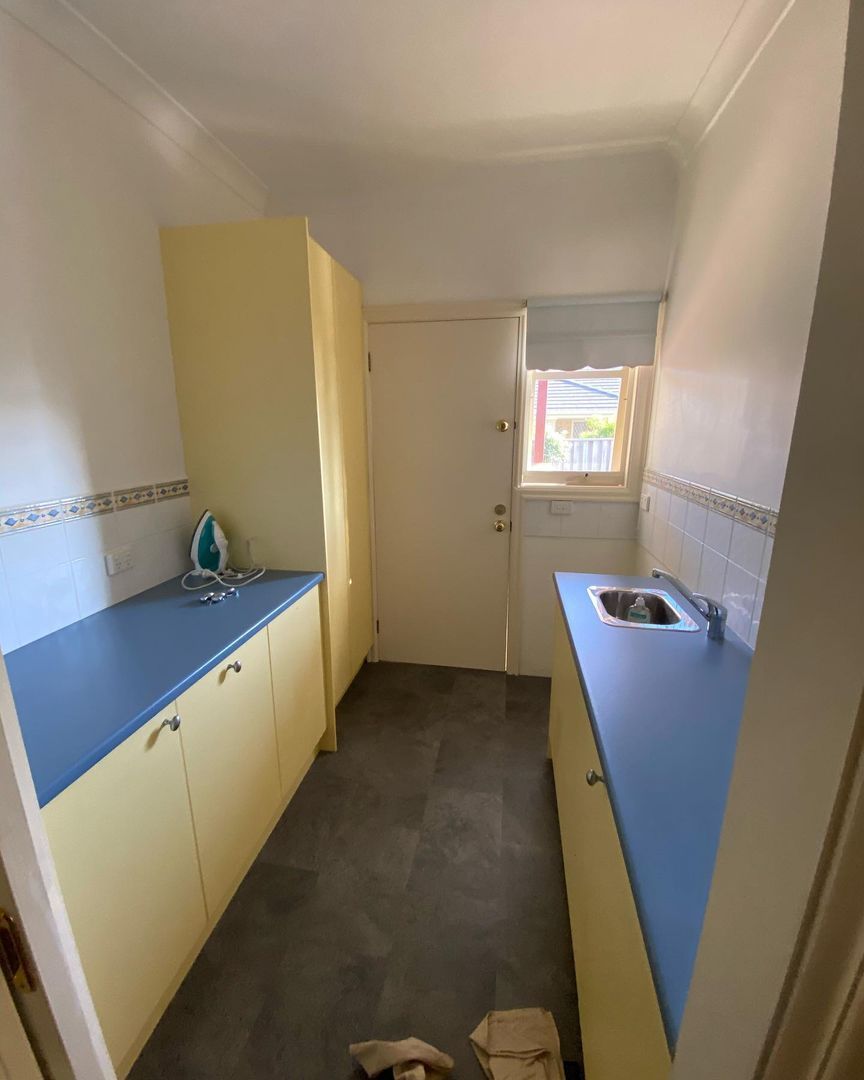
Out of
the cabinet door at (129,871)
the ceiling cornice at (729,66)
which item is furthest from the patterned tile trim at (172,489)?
the ceiling cornice at (729,66)

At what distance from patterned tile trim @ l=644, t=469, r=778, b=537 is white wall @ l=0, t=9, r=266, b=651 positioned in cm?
188

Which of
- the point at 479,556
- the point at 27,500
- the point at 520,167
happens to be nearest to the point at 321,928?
the point at 27,500

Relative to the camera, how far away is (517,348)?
2414 millimetres

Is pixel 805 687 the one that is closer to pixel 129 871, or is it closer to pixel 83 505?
pixel 129 871

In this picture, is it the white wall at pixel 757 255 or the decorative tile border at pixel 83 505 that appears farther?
the decorative tile border at pixel 83 505

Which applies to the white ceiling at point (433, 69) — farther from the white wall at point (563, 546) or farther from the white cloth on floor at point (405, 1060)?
the white cloth on floor at point (405, 1060)

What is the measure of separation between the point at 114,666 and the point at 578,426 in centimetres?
228

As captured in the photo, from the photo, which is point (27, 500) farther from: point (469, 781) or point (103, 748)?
point (469, 781)

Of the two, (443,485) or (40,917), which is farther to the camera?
(443,485)

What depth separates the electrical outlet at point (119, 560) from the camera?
5.18 feet

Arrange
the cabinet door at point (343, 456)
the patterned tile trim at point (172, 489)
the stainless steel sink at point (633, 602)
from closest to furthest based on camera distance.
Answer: the stainless steel sink at point (633, 602) < the patterned tile trim at point (172, 489) < the cabinet door at point (343, 456)

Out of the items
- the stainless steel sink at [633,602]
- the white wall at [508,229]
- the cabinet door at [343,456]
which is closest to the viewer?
the stainless steel sink at [633,602]

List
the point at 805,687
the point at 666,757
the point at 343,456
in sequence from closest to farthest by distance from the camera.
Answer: the point at 805,687
the point at 666,757
the point at 343,456

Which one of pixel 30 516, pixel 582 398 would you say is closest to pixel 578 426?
pixel 582 398
